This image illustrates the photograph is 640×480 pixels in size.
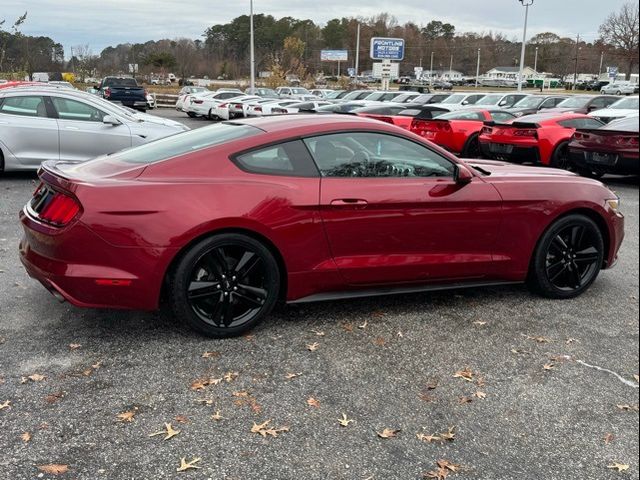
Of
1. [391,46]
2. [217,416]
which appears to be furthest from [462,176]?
[391,46]

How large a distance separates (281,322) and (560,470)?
2.14m

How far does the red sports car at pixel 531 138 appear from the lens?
10.4 m

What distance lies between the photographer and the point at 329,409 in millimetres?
3084

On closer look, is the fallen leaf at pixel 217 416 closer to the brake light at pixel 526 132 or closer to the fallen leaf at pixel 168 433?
the fallen leaf at pixel 168 433

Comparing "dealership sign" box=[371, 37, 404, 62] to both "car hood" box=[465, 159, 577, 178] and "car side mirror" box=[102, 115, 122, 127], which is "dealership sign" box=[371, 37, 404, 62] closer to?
"car hood" box=[465, 159, 577, 178]

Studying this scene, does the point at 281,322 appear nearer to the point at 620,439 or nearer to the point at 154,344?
the point at 154,344

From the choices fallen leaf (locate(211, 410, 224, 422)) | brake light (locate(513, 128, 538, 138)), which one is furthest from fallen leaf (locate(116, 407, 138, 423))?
brake light (locate(513, 128, 538, 138))

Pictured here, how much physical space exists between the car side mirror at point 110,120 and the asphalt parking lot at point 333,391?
18.2 ft

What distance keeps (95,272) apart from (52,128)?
268 inches

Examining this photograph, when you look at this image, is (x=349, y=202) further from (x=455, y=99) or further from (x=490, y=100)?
(x=455, y=99)

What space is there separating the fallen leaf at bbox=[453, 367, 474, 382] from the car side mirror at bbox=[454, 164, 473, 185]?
1.36 m

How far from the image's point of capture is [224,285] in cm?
380

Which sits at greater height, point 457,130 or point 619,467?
point 457,130

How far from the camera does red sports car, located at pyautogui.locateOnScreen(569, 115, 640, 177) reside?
1.10 metres
